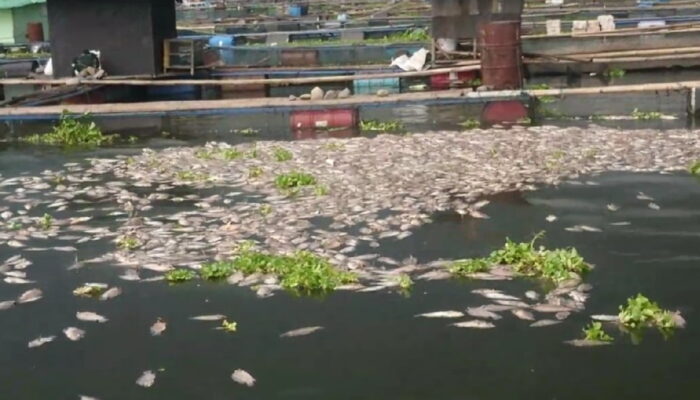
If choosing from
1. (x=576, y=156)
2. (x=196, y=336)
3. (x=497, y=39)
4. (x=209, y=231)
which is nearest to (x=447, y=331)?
(x=196, y=336)

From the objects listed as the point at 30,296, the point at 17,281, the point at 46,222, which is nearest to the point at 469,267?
the point at 30,296

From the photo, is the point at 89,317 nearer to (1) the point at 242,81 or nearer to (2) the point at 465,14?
(1) the point at 242,81

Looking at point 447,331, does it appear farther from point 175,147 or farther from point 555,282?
point 175,147

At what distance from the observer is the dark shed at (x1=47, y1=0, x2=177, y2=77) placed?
83.7 ft

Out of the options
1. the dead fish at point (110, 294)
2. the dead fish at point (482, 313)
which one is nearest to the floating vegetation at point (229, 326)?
the dead fish at point (110, 294)

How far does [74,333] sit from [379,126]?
39.1 ft

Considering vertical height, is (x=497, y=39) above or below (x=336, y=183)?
above

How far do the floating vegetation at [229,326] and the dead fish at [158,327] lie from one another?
0.52 metres

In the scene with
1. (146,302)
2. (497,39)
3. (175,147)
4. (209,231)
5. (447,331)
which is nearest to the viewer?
(447,331)

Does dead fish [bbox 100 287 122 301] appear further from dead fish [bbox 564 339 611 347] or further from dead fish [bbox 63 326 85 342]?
dead fish [bbox 564 339 611 347]

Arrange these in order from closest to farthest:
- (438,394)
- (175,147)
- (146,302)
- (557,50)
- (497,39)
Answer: (438,394) < (146,302) < (175,147) < (497,39) < (557,50)

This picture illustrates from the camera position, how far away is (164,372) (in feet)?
24.4

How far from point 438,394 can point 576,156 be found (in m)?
8.98

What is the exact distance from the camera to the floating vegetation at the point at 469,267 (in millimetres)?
9430
